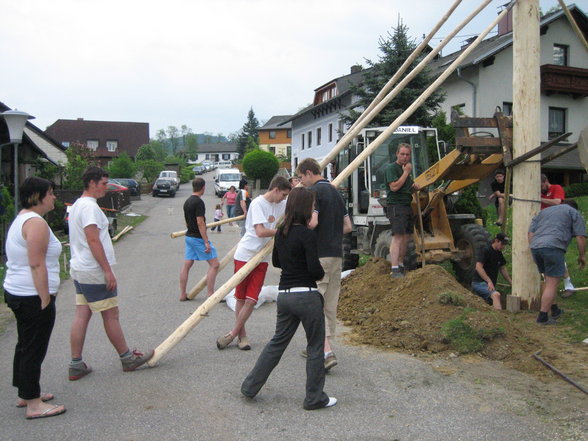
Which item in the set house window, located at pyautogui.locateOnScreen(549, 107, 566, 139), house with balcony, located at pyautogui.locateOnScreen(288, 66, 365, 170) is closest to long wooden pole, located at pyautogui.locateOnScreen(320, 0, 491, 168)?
house window, located at pyautogui.locateOnScreen(549, 107, 566, 139)

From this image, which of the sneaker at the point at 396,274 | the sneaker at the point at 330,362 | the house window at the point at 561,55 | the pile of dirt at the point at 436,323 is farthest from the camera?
the house window at the point at 561,55

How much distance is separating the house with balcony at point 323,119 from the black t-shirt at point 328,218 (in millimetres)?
35984

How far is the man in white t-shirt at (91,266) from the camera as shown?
5.20m

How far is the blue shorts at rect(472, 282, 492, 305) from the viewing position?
845 cm

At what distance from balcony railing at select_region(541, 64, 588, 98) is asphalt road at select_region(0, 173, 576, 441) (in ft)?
86.1

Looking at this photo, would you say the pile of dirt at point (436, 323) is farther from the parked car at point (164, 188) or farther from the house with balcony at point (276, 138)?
the house with balcony at point (276, 138)

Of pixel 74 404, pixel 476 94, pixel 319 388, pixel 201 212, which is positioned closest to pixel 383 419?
pixel 319 388

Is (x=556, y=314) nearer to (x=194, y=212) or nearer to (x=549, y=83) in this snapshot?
(x=194, y=212)

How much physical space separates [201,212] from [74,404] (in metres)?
4.43

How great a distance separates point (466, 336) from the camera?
20.2 feet

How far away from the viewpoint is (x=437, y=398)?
15.8 ft

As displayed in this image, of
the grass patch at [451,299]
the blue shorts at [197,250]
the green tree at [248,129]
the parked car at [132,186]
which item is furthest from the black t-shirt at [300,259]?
the green tree at [248,129]

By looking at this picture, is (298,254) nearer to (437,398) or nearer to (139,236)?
(437,398)

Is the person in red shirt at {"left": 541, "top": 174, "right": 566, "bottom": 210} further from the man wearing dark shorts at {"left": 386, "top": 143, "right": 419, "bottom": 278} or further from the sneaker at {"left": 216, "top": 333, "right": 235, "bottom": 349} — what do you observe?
the sneaker at {"left": 216, "top": 333, "right": 235, "bottom": 349}
